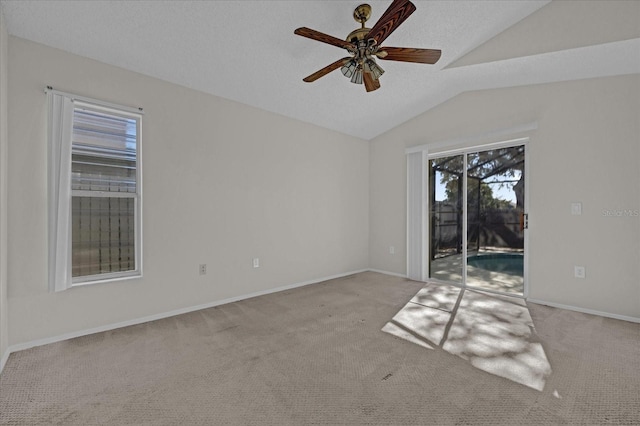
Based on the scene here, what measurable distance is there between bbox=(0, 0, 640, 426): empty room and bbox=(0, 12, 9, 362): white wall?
0.14ft

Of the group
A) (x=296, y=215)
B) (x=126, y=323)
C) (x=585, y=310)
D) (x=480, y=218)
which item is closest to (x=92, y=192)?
(x=126, y=323)

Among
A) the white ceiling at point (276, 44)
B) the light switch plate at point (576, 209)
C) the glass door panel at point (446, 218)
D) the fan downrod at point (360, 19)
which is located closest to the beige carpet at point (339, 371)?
the light switch plate at point (576, 209)

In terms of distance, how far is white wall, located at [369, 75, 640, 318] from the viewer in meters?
3.03

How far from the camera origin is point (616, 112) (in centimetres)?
307

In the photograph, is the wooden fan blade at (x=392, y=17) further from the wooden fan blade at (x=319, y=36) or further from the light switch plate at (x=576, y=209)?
the light switch plate at (x=576, y=209)

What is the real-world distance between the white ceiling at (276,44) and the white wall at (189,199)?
0.26m

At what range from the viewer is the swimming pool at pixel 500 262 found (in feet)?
12.7

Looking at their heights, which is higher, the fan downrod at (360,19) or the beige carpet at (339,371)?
the fan downrod at (360,19)

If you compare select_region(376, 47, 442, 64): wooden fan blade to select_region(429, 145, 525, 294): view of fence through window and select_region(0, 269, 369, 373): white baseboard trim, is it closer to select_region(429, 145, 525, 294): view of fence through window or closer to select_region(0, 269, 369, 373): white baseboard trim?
select_region(429, 145, 525, 294): view of fence through window

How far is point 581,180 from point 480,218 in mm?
1196

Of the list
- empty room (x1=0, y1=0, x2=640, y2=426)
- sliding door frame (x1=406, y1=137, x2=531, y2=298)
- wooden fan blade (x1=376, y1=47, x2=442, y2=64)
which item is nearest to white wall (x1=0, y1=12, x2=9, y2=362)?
empty room (x1=0, y1=0, x2=640, y2=426)

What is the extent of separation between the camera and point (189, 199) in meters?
3.27

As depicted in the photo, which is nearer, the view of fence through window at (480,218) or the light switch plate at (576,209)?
the light switch plate at (576,209)

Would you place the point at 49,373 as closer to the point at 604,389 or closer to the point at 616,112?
the point at 604,389
